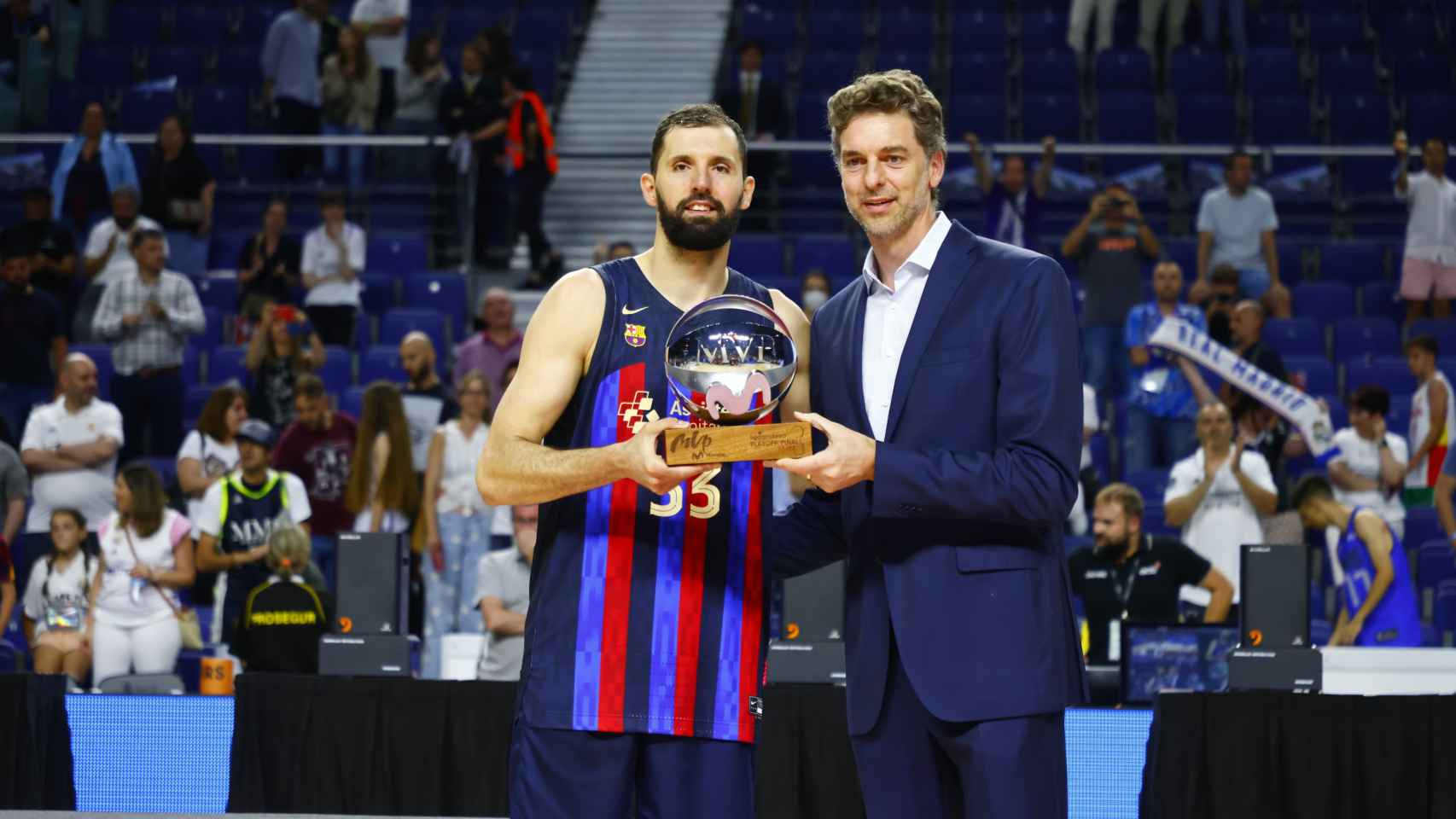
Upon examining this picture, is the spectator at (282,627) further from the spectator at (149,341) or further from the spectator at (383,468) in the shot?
the spectator at (149,341)

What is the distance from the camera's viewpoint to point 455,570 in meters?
8.53

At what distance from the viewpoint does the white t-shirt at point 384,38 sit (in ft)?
41.1

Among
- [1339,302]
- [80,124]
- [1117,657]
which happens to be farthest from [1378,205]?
[80,124]

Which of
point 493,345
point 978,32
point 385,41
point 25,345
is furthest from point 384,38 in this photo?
point 978,32

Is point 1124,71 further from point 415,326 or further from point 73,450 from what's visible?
point 73,450

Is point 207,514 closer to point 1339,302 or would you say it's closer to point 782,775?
point 782,775

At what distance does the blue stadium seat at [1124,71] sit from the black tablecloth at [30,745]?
374 inches

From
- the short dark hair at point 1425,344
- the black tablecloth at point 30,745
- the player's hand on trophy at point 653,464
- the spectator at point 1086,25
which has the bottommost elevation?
the black tablecloth at point 30,745

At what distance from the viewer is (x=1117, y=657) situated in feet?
23.3

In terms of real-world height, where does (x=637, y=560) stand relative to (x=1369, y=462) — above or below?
below

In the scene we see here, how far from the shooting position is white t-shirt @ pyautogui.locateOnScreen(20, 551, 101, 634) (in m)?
8.19

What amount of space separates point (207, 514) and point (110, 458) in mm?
1257

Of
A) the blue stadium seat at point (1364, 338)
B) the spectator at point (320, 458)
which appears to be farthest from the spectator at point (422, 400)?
the blue stadium seat at point (1364, 338)

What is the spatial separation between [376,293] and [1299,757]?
295 inches
